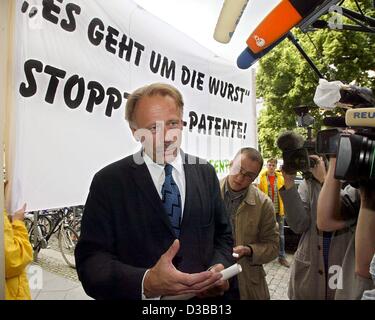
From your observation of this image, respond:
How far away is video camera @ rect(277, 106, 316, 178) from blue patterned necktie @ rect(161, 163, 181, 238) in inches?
14.9

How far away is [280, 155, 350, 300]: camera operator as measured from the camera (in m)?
1.03

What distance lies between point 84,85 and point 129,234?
1.47 feet

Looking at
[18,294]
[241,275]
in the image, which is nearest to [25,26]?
[18,294]

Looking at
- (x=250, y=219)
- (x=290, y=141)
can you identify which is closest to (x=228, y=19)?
(x=290, y=141)

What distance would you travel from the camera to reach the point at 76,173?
2.75ft

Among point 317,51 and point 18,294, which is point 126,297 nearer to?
point 18,294

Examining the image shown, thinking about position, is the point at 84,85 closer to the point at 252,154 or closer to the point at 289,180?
the point at 252,154

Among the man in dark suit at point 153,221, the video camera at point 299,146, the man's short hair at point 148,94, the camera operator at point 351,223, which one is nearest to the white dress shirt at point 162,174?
the man in dark suit at point 153,221

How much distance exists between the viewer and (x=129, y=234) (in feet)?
2.66

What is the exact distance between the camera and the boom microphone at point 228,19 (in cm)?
85

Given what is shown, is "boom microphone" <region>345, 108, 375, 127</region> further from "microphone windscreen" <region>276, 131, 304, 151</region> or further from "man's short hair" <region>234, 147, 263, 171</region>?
"man's short hair" <region>234, 147, 263, 171</region>

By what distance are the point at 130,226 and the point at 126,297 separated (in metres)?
0.20

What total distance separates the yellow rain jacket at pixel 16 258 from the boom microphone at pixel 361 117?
0.90m

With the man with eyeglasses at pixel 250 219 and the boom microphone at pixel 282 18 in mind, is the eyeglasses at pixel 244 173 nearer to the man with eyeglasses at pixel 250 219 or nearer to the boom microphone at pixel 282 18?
the man with eyeglasses at pixel 250 219
